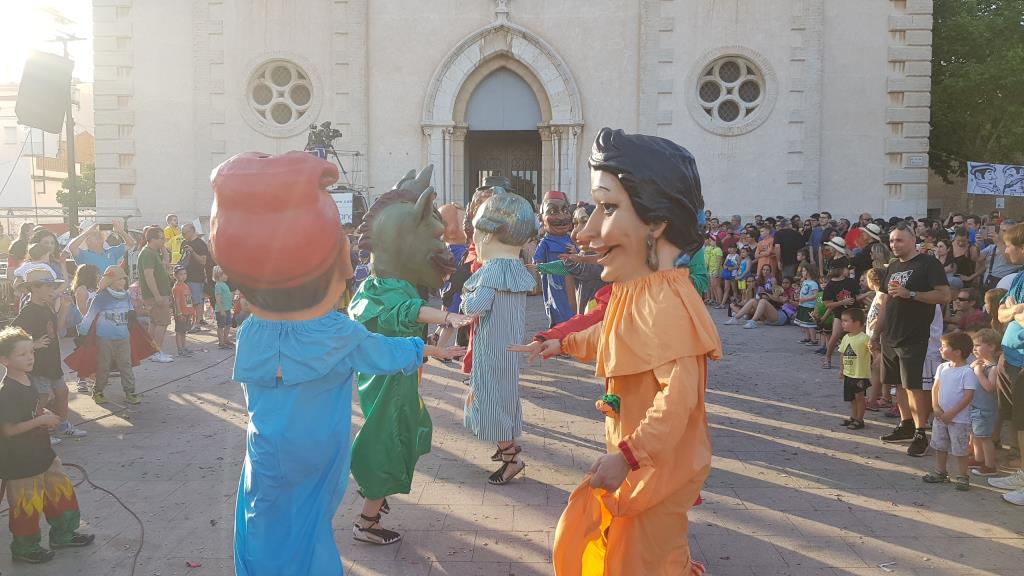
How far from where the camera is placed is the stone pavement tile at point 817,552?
4344mm

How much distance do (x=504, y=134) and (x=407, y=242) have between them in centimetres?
1588

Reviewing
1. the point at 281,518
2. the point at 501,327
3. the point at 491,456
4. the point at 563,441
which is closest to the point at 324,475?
the point at 281,518

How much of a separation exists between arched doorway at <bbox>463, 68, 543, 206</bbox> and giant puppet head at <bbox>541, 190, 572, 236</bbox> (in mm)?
10660

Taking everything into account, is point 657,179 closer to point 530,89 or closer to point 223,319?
point 223,319

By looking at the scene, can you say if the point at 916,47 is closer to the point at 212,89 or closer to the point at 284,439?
the point at 212,89

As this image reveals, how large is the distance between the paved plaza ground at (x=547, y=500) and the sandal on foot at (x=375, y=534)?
0.17ft

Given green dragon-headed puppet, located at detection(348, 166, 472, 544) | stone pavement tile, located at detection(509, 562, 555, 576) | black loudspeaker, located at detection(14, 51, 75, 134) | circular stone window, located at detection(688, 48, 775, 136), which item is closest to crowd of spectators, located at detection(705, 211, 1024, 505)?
stone pavement tile, located at detection(509, 562, 555, 576)

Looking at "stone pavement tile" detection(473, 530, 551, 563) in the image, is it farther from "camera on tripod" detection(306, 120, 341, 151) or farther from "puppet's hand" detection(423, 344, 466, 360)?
"camera on tripod" detection(306, 120, 341, 151)

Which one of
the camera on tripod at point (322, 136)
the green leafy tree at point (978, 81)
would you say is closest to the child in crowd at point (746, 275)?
the camera on tripod at point (322, 136)

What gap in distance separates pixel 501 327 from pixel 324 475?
271cm

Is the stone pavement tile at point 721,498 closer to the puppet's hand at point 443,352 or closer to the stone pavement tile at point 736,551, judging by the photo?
the stone pavement tile at point 736,551

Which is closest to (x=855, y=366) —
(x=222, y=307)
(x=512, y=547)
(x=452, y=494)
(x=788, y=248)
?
(x=452, y=494)

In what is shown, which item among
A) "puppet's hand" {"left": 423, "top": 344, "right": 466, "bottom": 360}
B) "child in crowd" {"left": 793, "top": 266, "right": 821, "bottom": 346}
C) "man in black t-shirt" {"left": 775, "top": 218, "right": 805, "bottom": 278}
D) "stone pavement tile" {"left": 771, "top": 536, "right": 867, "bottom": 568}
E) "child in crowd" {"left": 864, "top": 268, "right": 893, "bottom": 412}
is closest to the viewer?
"puppet's hand" {"left": 423, "top": 344, "right": 466, "bottom": 360}

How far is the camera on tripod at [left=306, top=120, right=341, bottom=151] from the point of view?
1673cm
